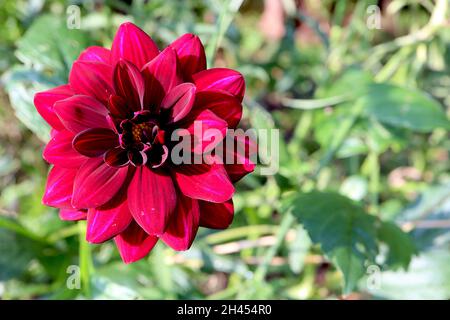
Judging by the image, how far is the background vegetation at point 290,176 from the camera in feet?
2.46

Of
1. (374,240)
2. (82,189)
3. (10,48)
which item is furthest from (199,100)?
(10,48)

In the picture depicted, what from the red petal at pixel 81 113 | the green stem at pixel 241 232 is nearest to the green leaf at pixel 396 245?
the green stem at pixel 241 232

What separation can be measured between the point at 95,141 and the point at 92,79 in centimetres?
6

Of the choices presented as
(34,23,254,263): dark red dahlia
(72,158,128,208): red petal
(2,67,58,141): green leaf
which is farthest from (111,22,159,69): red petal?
(2,67,58,141): green leaf

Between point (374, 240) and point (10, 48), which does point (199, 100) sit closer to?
point (374, 240)

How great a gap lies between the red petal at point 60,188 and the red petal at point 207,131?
14cm

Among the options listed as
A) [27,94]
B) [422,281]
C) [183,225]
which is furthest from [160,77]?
[422,281]

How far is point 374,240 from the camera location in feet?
2.33

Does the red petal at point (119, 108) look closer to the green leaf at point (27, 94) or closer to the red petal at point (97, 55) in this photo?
the red petal at point (97, 55)

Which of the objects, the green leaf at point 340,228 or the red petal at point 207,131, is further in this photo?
the green leaf at point 340,228

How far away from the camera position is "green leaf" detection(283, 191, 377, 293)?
66 centimetres

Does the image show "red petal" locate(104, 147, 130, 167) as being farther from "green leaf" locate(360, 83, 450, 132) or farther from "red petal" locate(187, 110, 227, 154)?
"green leaf" locate(360, 83, 450, 132)
